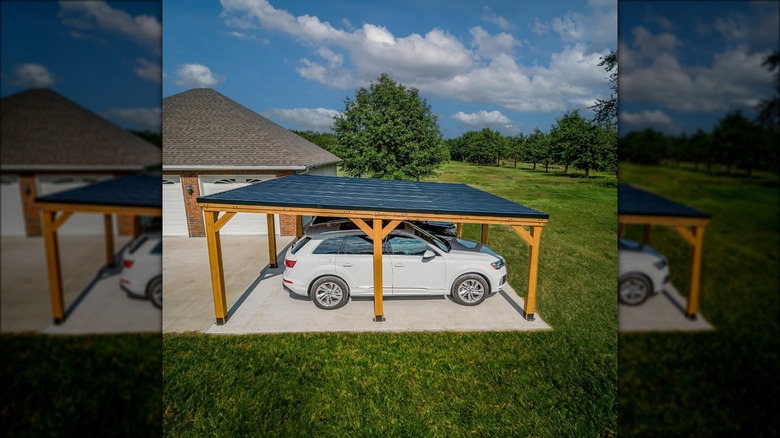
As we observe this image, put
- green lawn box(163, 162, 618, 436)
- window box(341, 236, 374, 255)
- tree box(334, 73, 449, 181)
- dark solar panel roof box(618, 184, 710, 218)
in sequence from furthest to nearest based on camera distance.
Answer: tree box(334, 73, 449, 181) < window box(341, 236, 374, 255) < green lawn box(163, 162, 618, 436) < dark solar panel roof box(618, 184, 710, 218)

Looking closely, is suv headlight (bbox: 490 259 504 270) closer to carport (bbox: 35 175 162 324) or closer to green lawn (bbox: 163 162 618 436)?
green lawn (bbox: 163 162 618 436)

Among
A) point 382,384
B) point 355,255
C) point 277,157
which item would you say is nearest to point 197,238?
point 277,157

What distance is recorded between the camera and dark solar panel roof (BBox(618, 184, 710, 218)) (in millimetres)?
723

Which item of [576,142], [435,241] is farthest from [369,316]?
[576,142]

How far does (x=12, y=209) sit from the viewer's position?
727 mm

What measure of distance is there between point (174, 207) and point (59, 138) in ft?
46.9

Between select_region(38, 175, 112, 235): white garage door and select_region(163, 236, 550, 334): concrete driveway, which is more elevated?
select_region(38, 175, 112, 235): white garage door

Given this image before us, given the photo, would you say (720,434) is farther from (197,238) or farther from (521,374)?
(197,238)

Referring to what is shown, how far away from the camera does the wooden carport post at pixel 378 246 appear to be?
642cm

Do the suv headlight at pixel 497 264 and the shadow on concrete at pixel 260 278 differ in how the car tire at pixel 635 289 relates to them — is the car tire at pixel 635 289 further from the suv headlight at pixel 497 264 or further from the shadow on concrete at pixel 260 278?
the shadow on concrete at pixel 260 278

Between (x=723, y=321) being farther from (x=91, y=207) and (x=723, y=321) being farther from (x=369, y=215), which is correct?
(x=369, y=215)

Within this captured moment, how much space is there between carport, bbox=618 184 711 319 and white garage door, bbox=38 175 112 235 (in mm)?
1164

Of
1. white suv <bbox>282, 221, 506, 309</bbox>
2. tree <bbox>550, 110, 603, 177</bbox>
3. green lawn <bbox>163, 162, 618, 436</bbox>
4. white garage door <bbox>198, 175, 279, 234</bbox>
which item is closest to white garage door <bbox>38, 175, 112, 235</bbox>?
green lawn <bbox>163, 162, 618, 436</bbox>

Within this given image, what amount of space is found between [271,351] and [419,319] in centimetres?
271
